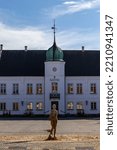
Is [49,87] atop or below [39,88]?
atop

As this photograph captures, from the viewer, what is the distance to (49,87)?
208 feet

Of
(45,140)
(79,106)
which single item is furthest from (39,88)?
(45,140)

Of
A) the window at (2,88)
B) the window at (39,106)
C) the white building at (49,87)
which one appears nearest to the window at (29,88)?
the white building at (49,87)

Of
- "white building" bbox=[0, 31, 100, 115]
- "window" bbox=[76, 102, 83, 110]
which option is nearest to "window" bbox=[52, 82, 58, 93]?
"white building" bbox=[0, 31, 100, 115]

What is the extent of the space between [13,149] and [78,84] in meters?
50.4

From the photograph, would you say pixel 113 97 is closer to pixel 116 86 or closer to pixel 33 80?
pixel 116 86

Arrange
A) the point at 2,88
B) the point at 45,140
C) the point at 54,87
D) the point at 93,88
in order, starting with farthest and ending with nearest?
the point at 93,88
the point at 2,88
the point at 54,87
the point at 45,140

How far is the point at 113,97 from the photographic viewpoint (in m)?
2.83

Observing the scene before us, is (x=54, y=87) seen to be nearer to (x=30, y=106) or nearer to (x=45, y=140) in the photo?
(x=30, y=106)

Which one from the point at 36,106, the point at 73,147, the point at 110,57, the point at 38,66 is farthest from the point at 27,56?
the point at 110,57

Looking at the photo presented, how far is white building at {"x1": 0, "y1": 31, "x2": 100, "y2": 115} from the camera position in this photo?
63.3 metres

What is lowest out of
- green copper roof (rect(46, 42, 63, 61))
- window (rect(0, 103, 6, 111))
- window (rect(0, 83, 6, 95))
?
window (rect(0, 103, 6, 111))

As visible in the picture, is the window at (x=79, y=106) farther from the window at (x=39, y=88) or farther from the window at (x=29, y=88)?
the window at (x=29, y=88)

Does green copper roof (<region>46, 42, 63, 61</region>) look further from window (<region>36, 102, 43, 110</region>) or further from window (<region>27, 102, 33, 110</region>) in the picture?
window (<region>27, 102, 33, 110</region>)
